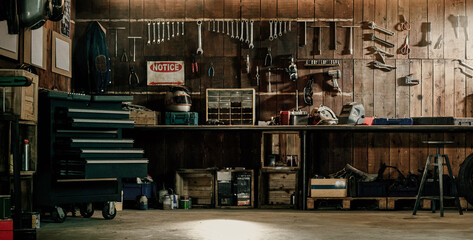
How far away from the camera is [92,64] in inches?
290

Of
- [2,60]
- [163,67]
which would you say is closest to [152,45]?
[163,67]

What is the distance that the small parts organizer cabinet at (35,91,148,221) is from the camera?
522 centimetres

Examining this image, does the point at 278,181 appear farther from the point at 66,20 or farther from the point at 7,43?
the point at 7,43

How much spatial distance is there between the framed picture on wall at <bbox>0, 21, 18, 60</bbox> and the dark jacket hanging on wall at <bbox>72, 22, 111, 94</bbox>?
1.65m

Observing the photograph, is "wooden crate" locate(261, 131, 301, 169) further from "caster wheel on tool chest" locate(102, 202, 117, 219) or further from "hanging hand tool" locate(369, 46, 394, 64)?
"caster wheel on tool chest" locate(102, 202, 117, 219)

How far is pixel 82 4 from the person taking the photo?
7.66m

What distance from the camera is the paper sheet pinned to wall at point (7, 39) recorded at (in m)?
5.40

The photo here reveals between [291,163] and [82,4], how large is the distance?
12.2ft

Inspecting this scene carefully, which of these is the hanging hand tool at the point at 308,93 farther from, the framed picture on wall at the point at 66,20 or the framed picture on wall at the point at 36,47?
the framed picture on wall at the point at 36,47

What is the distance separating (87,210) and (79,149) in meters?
1.01

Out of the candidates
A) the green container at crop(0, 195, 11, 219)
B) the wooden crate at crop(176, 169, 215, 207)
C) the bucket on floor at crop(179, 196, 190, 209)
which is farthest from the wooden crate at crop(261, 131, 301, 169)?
the green container at crop(0, 195, 11, 219)

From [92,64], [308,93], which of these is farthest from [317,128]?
[92,64]

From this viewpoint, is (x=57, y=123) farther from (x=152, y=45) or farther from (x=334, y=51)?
(x=334, y=51)

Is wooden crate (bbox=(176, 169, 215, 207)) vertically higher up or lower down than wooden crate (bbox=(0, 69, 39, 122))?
lower down
